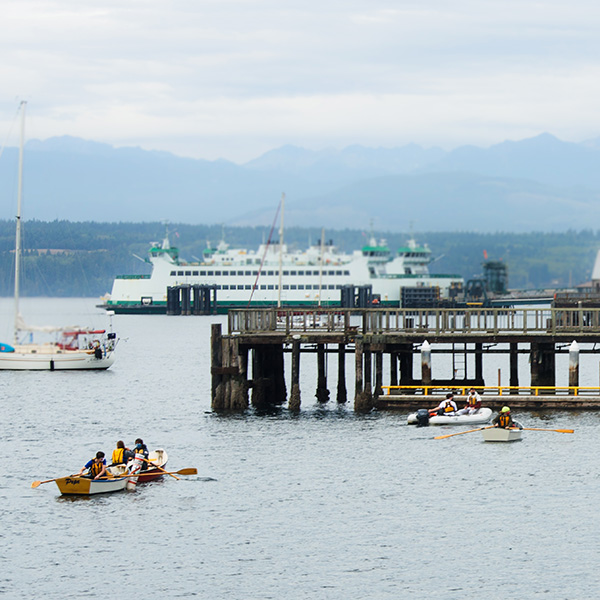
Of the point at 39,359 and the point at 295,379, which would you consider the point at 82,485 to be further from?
the point at 39,359

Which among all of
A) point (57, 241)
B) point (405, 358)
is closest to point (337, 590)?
point (405, 358)

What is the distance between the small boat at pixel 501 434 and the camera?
47031 millimetres

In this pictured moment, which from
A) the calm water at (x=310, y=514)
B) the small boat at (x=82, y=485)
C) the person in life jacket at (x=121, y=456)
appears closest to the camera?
the calm water at (x=310, y=514)

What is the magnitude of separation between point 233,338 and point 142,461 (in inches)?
553

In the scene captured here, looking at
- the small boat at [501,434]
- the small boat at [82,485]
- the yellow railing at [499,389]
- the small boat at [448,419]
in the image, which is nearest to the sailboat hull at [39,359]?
the yellow railing at [499,389]

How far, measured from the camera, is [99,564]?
1246 inches

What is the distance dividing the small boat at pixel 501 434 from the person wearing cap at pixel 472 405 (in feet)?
11.4

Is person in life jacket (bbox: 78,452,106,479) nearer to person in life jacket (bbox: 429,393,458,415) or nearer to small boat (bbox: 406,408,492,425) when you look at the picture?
small boat (bbox: 406,408,492,425)

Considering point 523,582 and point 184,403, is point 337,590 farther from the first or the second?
point 184,403

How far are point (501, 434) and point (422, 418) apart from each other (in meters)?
4.56

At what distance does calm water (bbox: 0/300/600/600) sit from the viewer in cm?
3017

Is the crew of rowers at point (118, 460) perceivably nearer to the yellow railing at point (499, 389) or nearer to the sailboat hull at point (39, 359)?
the yellow railing at point (499, 389)

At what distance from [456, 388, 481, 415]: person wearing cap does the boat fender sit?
1.44 metres

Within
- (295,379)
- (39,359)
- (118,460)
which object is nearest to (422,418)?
(295,379)
